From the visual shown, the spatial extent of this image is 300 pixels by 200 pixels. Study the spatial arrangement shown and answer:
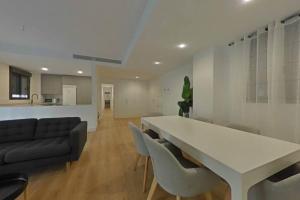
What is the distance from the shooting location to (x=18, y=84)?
211 inches

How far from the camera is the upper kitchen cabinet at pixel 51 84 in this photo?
645cm

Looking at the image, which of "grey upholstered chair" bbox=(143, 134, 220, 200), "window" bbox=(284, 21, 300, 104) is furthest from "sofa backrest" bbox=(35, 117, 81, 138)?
"window" bbox=(284, 21, 300, 104)

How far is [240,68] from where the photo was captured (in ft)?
9.00

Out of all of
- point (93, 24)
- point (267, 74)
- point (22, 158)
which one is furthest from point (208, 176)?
point (93, 24)

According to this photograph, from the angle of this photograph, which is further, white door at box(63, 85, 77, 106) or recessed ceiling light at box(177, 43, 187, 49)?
white door at box(63, 85, 77, 106)

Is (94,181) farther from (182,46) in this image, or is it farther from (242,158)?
(182,46)

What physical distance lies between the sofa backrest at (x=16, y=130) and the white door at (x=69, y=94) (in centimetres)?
457

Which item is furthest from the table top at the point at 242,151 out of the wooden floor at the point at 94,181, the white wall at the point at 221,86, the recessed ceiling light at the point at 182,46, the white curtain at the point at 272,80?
the recessed ceiling light at the point at 182,46

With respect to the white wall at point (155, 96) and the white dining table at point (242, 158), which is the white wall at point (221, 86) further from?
the white wall at point (155, 96)

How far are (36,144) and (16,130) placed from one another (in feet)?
1.83

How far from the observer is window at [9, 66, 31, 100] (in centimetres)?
489

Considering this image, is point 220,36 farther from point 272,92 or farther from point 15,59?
point 15,59

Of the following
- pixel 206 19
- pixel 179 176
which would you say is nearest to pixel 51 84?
pixel 206 19

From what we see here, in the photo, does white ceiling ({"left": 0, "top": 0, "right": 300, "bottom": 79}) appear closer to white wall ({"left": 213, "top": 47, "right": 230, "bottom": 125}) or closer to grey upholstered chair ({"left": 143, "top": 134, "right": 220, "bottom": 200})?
white wall ({"left": 213, "top": 47, "right": 230, "bottom": 125})
